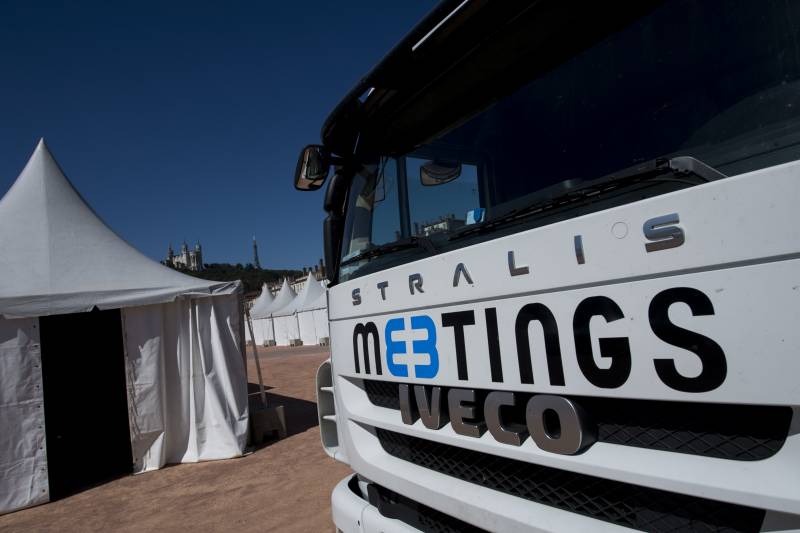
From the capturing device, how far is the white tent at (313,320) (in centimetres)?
2488

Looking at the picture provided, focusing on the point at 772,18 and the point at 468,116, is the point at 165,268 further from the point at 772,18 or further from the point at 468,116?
the point at 772,18

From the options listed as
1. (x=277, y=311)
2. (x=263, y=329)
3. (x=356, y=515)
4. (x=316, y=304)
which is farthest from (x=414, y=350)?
(x=263, y=329)

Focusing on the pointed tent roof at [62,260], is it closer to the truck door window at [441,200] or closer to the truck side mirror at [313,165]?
the truck side mirror at [313,165]

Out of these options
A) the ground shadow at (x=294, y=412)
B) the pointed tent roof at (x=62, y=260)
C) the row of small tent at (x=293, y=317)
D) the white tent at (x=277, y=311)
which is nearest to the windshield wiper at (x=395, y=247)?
the pointed tent roof at (x=62, y=260)

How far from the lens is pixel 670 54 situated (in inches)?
56.6

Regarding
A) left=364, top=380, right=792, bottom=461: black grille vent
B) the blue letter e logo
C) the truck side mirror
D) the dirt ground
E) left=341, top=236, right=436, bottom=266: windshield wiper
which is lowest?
the dirt ground

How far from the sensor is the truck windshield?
1.23m

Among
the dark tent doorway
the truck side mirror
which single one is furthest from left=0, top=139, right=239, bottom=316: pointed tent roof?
the truck side mirror

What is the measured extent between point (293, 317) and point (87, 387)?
20540 mm

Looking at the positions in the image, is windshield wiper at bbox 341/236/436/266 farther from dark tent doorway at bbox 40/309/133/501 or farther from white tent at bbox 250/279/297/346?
white tent at bbox 250/279/297/346

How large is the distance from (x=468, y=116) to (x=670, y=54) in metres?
0.81

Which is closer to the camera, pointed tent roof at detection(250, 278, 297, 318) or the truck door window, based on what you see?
the truck door window

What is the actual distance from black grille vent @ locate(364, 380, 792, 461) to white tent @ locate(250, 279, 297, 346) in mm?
28963

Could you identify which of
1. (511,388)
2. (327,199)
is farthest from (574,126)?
(327,199)
